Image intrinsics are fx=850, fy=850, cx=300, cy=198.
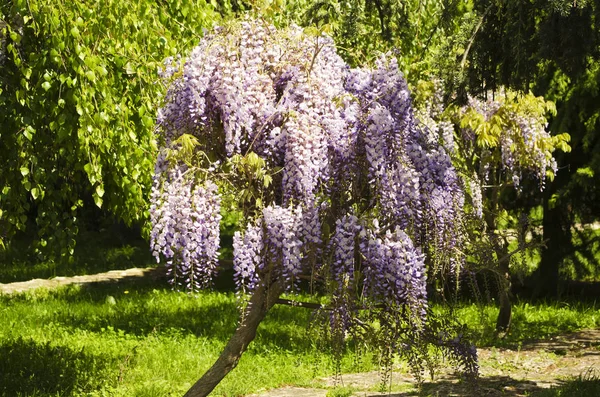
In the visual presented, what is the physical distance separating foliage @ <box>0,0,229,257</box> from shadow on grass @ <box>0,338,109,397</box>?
158cm

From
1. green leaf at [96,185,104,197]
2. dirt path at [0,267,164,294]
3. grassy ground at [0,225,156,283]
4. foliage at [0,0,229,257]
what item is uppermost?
foliage at [0,0,229,257]

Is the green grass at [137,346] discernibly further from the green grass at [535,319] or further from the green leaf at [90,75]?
the green leaf at [90,75]

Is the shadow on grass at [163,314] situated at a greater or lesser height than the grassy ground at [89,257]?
lesser

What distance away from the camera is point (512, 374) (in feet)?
31.0

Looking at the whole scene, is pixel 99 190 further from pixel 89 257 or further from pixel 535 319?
pixel 89 257

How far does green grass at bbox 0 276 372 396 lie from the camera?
857 cm

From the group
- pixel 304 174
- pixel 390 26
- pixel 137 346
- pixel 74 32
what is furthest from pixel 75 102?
pixel 390 26

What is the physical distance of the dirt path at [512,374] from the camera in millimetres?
8570

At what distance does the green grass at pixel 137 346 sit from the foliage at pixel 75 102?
167 centimetres

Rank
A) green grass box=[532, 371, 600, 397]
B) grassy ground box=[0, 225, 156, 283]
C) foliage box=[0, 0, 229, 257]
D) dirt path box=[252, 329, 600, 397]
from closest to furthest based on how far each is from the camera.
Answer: foliage box=[0, 0, 229, 257] → green grass box=[532, 371, 600, 397] → dirt path box=[252, 329, 600, 397] → grassy ground box=[0, 225, 156, 283]

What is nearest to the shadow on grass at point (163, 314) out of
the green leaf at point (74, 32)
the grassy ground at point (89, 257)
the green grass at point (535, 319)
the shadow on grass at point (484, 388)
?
the shadow on grass at point (484, 388)

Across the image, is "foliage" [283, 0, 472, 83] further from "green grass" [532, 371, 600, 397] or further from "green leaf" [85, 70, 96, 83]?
"green grass" [532, 371, 600, 397]

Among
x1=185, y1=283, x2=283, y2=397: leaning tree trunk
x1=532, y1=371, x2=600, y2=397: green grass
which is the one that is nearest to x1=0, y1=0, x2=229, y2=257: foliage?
x1=185, y1=283, x2=283, y2=397: leaning tree trunk

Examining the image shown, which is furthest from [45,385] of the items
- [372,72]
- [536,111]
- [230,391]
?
[536,111]
